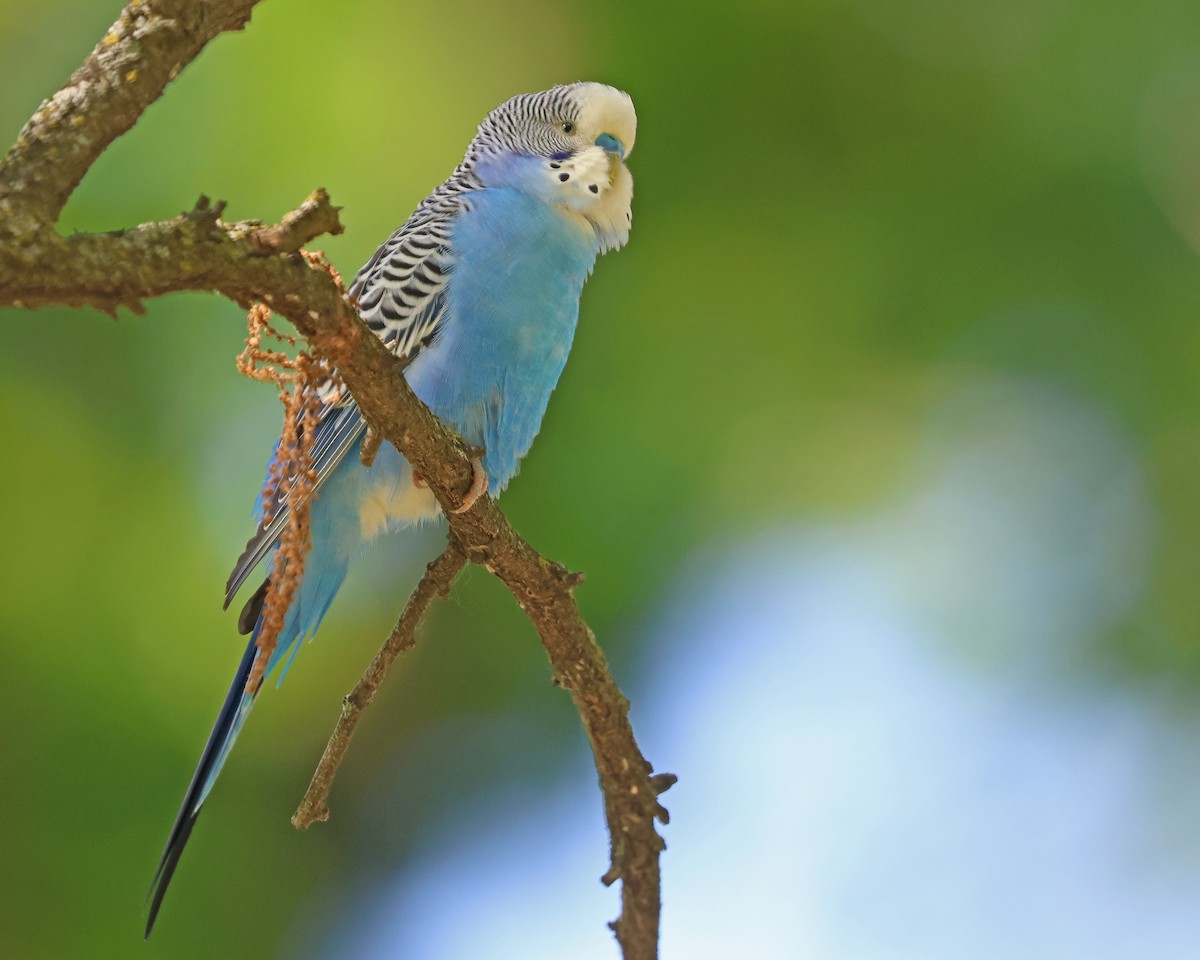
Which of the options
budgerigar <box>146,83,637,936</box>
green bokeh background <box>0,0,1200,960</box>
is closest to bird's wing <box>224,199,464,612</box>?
budgerigar <box>146,83,637,936</box>

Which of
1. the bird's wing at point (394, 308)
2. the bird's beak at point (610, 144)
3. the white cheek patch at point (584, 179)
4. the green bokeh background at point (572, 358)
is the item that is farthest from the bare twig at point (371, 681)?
the green bokeh background at point (572, 358)

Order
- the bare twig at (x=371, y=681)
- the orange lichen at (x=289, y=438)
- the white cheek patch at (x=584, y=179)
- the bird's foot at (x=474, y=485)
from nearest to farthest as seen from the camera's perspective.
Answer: the orange lichen at (x=289, y=438)
the bird's foot at (x=474, y=485)
the bare twig at (x=371, y=681)
the white cheek patch at (x=584, y=179)

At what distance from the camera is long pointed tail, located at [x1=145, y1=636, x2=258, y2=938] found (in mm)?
2039

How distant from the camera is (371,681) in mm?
1924

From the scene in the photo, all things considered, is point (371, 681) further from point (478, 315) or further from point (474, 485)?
point (478, 315)

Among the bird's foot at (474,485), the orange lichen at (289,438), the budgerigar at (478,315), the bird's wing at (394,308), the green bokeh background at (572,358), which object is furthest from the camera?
the green bokeh background at (572,358)

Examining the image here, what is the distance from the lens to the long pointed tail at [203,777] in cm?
204

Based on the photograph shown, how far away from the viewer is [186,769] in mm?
3312

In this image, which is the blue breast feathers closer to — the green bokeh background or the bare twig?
the bare twig

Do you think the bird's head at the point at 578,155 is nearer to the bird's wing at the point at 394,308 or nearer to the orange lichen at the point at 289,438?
the bird's wing at the point at 394,308

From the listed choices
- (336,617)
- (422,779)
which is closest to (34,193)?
(336,617)

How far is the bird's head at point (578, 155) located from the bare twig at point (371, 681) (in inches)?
35.8

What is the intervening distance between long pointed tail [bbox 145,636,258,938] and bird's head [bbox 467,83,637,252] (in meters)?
1.16

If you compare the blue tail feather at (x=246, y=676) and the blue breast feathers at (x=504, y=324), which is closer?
the blue tail feather at (x=246, y=676)
